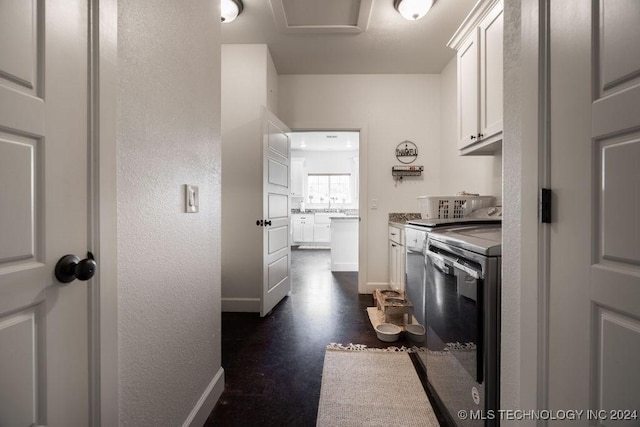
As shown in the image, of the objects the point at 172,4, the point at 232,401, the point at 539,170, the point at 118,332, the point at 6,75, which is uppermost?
the point at 172,4

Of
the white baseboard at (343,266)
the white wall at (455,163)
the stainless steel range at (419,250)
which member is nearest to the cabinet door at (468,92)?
the white wall at (455,163)

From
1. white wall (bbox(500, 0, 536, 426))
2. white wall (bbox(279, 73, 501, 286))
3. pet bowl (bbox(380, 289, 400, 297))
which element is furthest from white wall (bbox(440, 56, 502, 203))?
white wall (bbox(500, 0, 536, 426))

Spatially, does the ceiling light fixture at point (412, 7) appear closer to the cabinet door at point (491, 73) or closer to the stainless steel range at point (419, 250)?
the cabinet door at point (491, 73)

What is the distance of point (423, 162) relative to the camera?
11.0 ft

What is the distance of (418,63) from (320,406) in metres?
3.31

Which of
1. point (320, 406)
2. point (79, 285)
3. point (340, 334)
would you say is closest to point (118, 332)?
point (79, 285)

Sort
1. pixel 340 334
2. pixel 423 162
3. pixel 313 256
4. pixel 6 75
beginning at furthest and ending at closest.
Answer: pixel 313 256, pixel 423 162, pixel 340 334, pixel 6 75

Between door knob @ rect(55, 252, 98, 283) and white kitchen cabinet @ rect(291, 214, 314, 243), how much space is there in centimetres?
670

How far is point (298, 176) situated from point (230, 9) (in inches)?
220

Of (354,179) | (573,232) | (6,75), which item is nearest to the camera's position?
(6,75)

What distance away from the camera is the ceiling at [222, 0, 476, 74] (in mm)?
2227

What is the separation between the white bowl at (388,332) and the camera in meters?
2.10

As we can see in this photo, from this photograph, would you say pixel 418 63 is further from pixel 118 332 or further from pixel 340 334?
Result: pixel 118 332

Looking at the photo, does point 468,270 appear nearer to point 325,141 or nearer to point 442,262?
point 442,262
